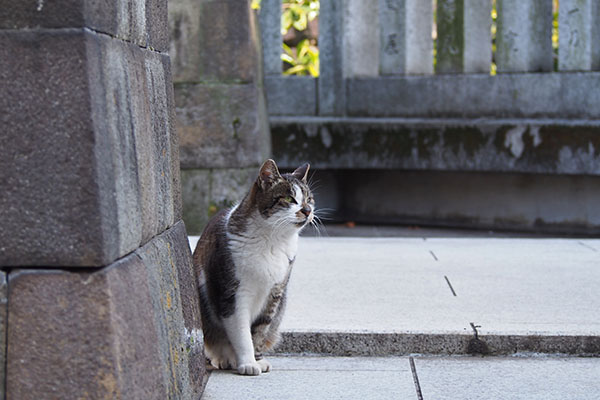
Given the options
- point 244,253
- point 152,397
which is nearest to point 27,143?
point 152,397

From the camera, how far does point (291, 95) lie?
7512 mm

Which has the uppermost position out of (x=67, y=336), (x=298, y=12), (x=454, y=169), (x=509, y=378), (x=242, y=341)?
(x=298, y=12)

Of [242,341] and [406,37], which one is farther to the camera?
[406,37]

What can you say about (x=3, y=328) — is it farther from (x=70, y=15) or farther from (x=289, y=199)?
(x=289, y=199)

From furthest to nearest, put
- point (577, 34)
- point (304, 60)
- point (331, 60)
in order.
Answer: point (304, 60) < point (331, 60) < point (577, 34)

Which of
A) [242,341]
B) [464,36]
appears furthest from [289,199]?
[464,36]

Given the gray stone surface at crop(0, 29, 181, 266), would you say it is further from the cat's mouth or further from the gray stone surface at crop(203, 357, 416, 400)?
the cat's mouth

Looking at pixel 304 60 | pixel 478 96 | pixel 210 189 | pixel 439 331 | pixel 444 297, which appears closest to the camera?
pixel 439 331

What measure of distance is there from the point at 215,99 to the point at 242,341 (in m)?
3.04

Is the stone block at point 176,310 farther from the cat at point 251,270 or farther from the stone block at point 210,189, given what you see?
the stone block at point 210,189

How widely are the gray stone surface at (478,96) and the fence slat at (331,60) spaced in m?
0.09

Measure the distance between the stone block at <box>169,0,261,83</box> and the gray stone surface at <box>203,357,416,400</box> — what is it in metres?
2.94

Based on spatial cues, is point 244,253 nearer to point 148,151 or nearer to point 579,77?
point 148,151

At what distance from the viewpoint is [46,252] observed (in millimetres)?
2107
